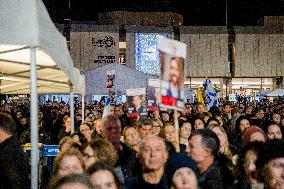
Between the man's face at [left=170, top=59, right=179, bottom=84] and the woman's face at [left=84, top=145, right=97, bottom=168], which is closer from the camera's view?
the woman's face at [left=84, top=145, right=97, bottom=168]

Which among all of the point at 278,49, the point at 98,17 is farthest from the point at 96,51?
the point at 278,49

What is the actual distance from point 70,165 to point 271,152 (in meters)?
1.74

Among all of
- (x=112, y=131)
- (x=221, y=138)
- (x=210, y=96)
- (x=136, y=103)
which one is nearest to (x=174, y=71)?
(x=221, y=138)

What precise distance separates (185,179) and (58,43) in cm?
221

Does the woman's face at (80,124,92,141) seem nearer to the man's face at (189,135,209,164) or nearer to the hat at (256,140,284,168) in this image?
the man's face at (189,135,209,164)

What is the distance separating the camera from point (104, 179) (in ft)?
11.8

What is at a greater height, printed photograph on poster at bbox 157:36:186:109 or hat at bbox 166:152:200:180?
printed photograph on poster at bbox 157:36:186:109

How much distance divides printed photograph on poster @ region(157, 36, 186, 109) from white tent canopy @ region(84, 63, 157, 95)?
10593 mm

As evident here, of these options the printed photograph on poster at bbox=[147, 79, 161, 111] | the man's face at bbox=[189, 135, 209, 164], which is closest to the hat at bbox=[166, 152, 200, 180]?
the man's face at bbox=[189, 135, 209, 164]

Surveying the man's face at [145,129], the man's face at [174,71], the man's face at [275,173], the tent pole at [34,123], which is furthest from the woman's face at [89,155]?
the man's face at [145,129]

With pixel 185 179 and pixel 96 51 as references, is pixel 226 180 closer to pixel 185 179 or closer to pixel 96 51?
pixel 185 179

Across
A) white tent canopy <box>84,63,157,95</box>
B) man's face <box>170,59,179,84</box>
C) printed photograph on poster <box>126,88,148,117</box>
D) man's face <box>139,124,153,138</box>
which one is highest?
white tent canopy <box>84,63,157,95</box>

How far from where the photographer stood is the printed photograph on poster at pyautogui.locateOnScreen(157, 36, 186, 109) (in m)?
5.93

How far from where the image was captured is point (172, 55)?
19.6 feet
